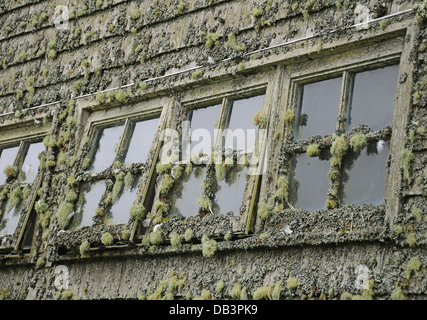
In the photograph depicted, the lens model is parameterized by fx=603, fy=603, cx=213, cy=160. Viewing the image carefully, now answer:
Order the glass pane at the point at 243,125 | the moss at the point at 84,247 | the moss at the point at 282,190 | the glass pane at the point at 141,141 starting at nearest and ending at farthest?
the moss at the point at 282,190
the glass pane at the point at 243,125
the moss at the point at 84,247
the glass pane at the point at 141,141

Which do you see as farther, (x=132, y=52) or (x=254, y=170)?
(x=132, y=52)

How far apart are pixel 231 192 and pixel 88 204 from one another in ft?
4.07

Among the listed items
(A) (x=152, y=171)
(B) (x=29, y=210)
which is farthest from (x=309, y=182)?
(B) (x=29, y=210)

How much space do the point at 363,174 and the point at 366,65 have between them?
2.29 ft

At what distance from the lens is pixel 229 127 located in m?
4.07

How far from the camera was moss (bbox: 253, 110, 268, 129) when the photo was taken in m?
3.82

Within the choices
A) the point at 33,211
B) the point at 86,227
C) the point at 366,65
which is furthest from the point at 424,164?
the point at 33,211

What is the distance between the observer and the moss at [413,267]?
9.48ft

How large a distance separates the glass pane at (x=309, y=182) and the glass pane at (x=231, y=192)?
336 mm

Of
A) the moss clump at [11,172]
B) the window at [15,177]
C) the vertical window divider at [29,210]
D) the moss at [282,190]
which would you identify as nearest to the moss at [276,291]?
the moss at [282,190]

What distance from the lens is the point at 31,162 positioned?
5.18m

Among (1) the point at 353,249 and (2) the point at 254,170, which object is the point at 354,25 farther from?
(1) the point at 353,249

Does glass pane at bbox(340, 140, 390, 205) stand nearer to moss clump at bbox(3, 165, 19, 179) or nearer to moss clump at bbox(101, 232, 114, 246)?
moss clump at bbox(101, 232, 114, 246)

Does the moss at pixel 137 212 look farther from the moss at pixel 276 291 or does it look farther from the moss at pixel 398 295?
the moss at pixel 398 295
